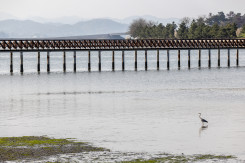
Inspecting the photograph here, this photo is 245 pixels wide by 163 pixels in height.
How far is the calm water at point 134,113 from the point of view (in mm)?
30359

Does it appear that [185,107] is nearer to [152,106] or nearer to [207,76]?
[152,106]

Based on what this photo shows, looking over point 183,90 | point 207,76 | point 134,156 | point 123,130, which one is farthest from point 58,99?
point 207,76

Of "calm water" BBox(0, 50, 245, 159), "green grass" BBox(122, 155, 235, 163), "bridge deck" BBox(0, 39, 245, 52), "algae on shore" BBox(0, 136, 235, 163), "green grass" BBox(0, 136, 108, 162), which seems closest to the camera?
"green grass" BBox(122, 155, 235, 163)

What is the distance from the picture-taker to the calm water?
30359mm

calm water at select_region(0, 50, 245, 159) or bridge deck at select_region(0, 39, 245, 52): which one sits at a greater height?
bridge deck at select_region(0, 39, 245, 52)

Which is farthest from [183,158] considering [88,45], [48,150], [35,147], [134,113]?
[88,45]

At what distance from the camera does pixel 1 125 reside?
36.4m

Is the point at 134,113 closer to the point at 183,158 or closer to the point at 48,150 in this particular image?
the point at 48,150

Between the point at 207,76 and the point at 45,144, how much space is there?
59.1 meters

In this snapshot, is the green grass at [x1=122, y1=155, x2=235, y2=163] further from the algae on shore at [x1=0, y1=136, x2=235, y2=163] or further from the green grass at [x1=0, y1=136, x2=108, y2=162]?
the green grass at [x1=0, y1=136, x2=108, y2=162]

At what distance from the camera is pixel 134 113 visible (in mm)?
42469

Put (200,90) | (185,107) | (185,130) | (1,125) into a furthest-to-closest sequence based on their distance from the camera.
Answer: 1. (200,90)
2. (185,107)
3. (1,125)
4. (185,130)

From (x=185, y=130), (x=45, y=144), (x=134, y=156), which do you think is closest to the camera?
(x=134, y=156)

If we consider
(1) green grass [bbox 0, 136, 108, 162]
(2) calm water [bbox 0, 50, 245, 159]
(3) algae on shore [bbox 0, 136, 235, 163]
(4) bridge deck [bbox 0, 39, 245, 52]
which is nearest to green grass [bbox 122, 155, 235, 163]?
(3) algae on shore [bbox 0, 136, 235, 163]
